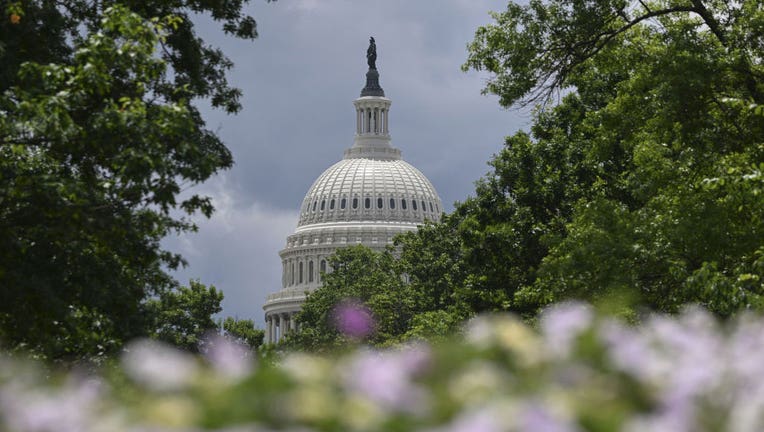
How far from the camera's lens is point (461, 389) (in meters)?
4.23

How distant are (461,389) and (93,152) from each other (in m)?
17.7

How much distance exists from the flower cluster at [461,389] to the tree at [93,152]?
14375 millimetres

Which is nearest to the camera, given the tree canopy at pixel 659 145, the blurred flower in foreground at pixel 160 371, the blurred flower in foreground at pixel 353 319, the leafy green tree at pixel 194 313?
the blurred flower in foreground at pixel 160 371

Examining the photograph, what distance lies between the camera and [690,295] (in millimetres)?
24500

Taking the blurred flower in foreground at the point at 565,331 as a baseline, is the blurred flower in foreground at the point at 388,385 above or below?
below

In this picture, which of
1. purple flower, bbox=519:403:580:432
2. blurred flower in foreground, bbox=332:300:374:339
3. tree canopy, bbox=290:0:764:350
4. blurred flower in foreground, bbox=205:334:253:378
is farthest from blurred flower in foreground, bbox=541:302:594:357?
blurred flower in foreground, bbox=332:300:374:339

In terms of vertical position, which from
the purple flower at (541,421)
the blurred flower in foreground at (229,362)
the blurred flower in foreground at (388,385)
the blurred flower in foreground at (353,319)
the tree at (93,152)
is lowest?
the purple flower at (541,421)

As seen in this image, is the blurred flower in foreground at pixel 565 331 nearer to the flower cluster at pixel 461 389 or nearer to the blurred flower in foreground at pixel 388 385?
the flower cluster at pixel 461 389

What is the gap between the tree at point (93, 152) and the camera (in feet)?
63.1

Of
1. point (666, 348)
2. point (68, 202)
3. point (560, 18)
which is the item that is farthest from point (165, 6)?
point (666, 348)

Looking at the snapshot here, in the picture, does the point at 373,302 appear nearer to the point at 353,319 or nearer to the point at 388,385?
the point at 353,319

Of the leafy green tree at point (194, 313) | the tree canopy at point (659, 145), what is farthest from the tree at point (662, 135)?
the leafy green tree at point (194, 313)

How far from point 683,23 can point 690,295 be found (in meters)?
6.98

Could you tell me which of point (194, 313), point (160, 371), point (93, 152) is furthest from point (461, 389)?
point (194, 313)
